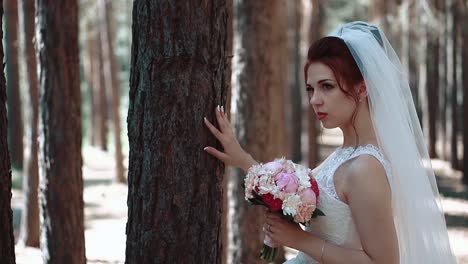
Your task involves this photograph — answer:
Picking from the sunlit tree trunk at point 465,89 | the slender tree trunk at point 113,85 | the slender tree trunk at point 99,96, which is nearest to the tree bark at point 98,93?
the slender tree trunk at point 99,96

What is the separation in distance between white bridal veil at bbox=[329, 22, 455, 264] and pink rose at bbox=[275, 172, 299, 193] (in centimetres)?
49

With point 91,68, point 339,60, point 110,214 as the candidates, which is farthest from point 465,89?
point 91,68

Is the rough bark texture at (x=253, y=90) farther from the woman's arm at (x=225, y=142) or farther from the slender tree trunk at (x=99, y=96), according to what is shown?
the slender tree trunk at (x=99, y=96)

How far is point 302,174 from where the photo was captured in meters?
3.47

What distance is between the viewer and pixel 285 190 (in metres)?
3.39

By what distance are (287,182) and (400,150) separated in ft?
2.38

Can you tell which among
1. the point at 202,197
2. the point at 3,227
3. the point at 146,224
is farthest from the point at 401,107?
the point at 3,227

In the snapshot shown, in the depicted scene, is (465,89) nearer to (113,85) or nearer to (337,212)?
(113,85)

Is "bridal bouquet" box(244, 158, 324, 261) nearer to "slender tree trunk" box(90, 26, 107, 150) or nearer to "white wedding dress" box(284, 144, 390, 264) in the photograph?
"white wedding dress" box(284, 144, 390, 264)

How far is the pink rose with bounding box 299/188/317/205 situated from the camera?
337cm

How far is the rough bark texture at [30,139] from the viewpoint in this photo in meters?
10.2

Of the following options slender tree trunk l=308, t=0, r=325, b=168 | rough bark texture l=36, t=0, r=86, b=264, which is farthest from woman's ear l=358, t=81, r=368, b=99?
slender tree trunk l=308, t=0, r=325, b=168

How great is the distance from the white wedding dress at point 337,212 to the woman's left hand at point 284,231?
0.14 meters

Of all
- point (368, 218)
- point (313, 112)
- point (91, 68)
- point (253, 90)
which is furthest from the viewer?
point (91, 68)
